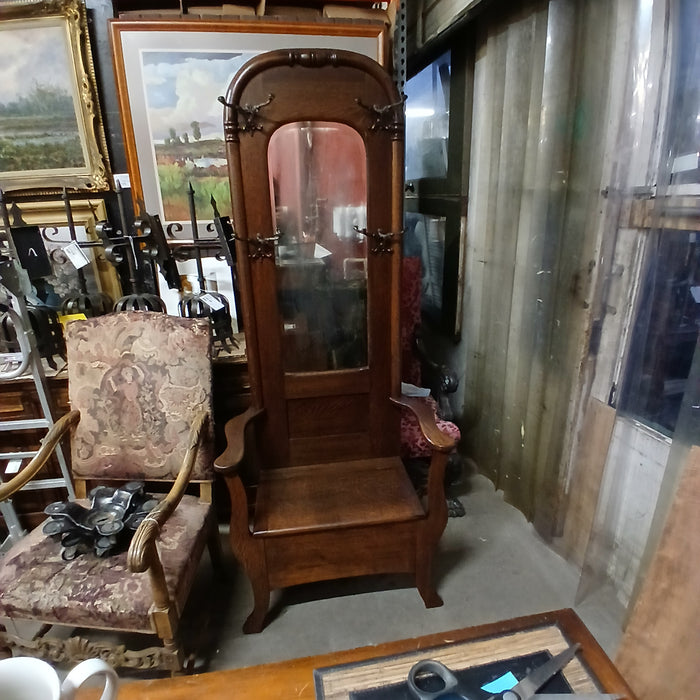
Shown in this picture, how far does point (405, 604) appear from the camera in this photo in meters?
1.58

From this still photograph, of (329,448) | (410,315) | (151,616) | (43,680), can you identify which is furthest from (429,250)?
(43,680)

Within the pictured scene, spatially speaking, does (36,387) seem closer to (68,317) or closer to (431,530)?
(68,317)

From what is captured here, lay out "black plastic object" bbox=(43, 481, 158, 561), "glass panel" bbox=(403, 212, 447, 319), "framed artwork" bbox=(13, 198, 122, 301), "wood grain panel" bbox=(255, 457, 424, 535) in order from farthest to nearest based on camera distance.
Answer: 1. "glass panel" bbox=(403, 212, 447, 319)
2. "framed artwork" bbox=(13, 198, 122, 301)
3. "wood grain panel" bbox=(255, 457, 424, 535)
4. "black plastic object" bbox=(43, 481, 158, 561)

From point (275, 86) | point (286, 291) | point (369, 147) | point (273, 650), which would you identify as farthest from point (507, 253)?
point (273, 650)

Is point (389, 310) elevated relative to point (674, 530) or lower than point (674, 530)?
elevated

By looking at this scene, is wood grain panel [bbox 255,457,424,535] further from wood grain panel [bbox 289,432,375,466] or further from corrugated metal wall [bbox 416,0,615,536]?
corrugated metal wall [bbox 416,0,615,536]

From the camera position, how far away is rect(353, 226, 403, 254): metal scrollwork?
1.47 meters

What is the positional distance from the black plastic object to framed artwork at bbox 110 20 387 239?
3.49 feet

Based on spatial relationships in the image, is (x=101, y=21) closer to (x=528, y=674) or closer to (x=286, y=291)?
(x=286, y=291)

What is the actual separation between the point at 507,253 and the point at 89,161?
1.64 m

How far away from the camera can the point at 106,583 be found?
3.94ft

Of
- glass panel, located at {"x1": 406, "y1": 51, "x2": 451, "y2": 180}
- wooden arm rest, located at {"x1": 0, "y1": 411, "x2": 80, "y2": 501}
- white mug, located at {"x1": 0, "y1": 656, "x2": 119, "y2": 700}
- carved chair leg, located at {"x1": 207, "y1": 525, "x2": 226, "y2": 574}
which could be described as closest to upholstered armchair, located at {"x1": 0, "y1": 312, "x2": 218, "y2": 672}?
wooden arm rest, located at {"x1": 0, "y1": 411, "x2": 80, "y2": 501}

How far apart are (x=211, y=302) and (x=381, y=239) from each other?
68 cm

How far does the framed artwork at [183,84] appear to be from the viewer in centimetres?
A: 170
